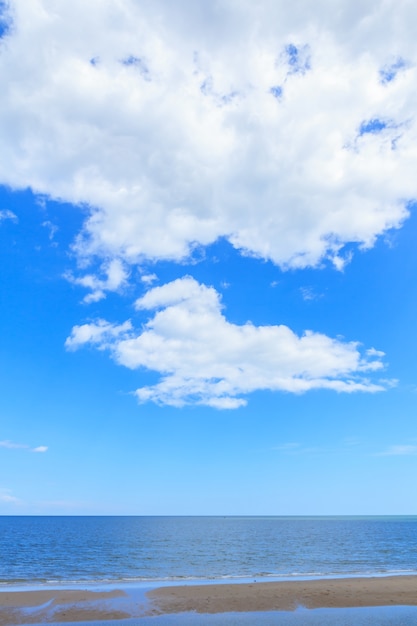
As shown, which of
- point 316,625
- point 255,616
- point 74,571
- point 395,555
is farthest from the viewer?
point 395,555

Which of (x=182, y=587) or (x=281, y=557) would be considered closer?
(x=182, y=587)

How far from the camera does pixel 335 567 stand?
43.8 m

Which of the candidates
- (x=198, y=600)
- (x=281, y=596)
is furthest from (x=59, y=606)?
(x=281, y=596)

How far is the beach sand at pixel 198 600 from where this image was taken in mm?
22531

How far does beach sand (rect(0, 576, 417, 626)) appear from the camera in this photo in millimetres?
22531

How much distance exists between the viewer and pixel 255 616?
21891 millimetres

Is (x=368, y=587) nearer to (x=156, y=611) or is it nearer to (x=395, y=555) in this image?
(x=156, y=611)

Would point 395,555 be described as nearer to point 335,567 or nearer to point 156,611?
point 335,567

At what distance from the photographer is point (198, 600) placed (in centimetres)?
2539

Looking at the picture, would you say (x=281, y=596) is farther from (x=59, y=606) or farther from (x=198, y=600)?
(x=59, y=606)

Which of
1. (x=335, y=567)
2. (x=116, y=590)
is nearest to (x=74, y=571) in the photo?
(x=116, y=590)

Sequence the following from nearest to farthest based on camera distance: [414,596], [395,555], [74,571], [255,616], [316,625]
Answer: [316,625] < [255,616] < [414,596] < [74,571] < [395,555]

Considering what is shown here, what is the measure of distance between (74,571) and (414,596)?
1197 inches

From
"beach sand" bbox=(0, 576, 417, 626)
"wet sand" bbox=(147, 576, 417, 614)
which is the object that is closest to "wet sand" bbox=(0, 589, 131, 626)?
"beach sand" bbox=(0, 576, 417, 626)
